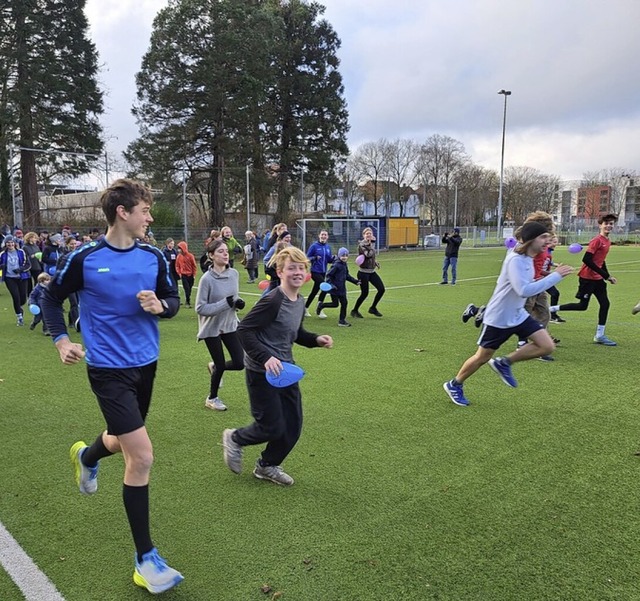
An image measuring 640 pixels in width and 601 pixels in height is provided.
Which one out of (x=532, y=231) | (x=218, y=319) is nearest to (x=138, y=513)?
(x=218, y=319)

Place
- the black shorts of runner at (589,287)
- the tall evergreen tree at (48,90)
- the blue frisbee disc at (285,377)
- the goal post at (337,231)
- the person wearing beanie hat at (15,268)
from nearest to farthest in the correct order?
the blue frisbee disc at (285,377) → the black shorts of runner at (589,287) → the person wearing beanie hat at (15,268) → the tall evergreen tree at (48,90) → the goal post at (337,231)

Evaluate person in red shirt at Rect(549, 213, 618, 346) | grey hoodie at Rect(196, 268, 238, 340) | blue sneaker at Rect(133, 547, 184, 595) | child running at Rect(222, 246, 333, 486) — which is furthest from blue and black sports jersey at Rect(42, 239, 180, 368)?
person in red shirt at Rect(549, 213, 618, 346)

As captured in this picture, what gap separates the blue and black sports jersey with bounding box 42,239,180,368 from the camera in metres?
2.68

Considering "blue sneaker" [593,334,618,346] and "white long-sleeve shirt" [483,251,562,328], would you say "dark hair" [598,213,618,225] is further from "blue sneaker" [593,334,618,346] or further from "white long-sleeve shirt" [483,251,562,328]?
"white long-sleeve shirt" [483,251,562,328]

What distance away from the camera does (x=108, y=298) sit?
2682 millimetres

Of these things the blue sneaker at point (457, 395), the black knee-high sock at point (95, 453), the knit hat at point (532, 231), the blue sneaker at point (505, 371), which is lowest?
the blue sneaker at point (457, 395)

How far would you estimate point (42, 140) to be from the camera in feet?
96.9

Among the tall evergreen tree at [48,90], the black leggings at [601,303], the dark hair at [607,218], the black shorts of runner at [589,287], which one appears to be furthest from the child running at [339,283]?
the tall evergreen tree at [48,90]

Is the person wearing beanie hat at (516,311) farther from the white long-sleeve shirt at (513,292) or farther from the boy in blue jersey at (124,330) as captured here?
the boy in blue jersey at (124,330)

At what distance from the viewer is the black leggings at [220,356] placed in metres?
5.35

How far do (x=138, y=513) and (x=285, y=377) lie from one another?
1.13m

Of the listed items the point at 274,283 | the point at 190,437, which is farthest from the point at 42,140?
the point at 190,437

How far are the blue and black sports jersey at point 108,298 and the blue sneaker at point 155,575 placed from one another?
0.99 meters

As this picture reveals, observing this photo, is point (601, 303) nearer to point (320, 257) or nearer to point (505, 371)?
point (505, 371)
